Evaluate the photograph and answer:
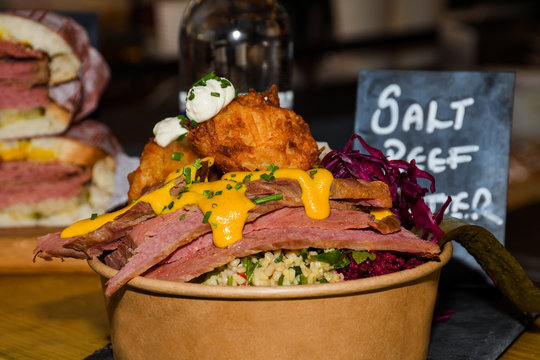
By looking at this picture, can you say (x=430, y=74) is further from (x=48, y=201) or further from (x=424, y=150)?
(x=48, y=201)

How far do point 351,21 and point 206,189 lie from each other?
6707 millimetres

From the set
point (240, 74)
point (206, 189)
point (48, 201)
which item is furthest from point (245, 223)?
point (240, 74)

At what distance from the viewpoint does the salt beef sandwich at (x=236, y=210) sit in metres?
1.05

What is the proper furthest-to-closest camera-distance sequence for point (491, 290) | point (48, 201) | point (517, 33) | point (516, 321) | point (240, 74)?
point (517, 33)
point (240, 74)
point (48, 201)
point (491, 290)
point (516, 321)

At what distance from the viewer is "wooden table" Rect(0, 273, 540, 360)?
141 cm

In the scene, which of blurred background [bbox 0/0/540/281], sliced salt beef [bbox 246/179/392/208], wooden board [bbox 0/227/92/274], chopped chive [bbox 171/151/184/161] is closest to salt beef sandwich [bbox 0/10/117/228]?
wooden board [bbox 0/227/92/274]

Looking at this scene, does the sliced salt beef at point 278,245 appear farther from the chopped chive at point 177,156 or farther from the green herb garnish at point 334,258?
the chopped chive at point 177,156

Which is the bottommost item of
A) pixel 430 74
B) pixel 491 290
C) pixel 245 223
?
pixel 491 290

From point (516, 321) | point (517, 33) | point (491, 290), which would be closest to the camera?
point (516, 321)

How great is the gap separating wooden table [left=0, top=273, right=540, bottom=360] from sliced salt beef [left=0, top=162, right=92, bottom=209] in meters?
0.37

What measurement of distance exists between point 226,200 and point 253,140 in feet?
0.51

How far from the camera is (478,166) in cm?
173

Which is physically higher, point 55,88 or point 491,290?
point 55,88

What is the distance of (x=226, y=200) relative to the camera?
105 cm
